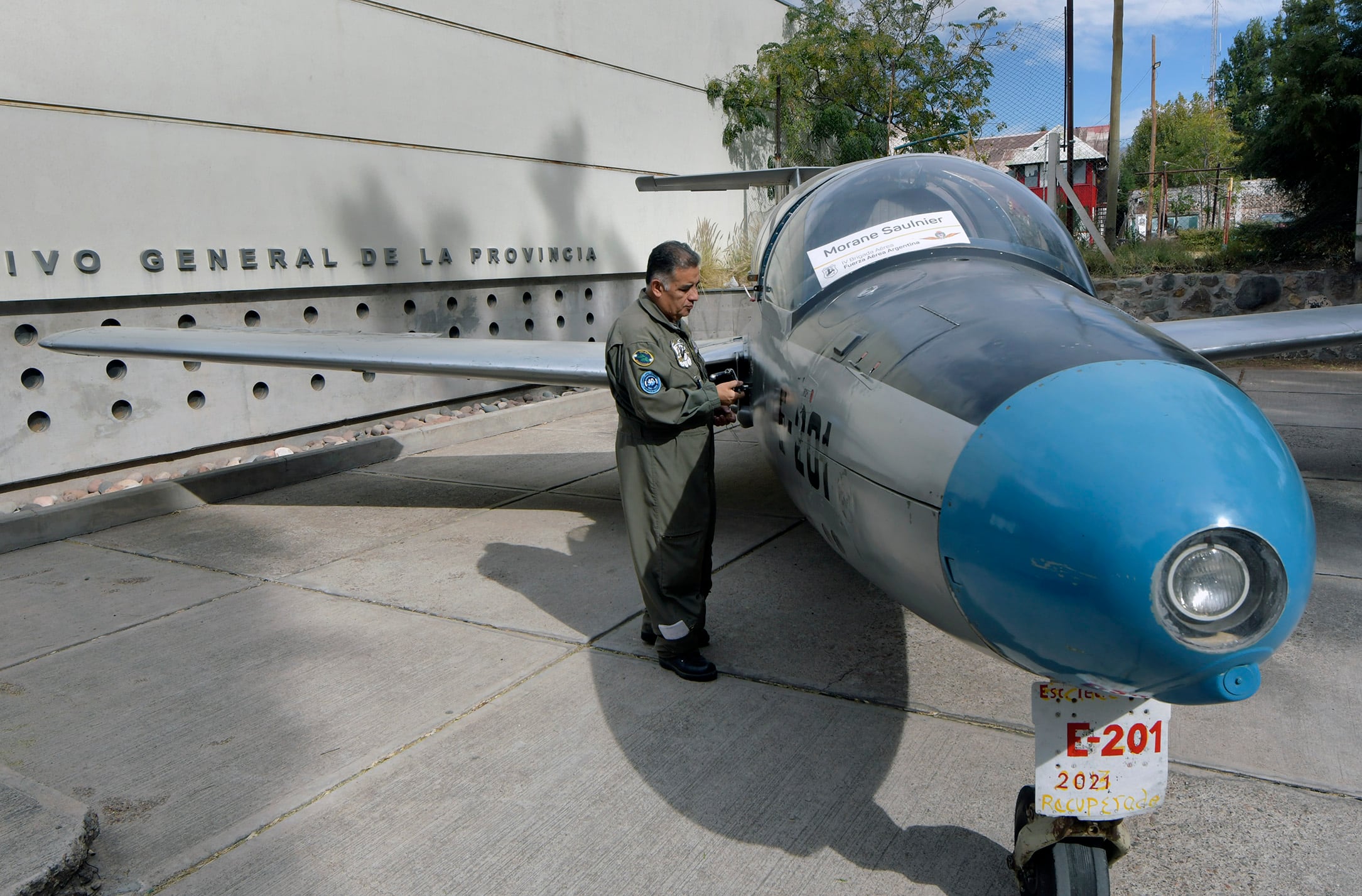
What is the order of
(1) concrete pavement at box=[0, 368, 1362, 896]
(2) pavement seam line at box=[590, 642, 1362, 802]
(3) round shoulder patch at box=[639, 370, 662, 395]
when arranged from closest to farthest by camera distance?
(1) concrete pavement at box=[0, 368, 1362, 896] → (2) pavement seam line at box=[590, 642, 1362, 802] → (3) round shoulder patch at box=[639, 370, 662, 395]

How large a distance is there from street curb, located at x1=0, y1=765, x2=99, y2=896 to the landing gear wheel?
8.25ft

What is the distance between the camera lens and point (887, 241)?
3.51m

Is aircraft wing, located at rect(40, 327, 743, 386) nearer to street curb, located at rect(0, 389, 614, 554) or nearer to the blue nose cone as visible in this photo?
street curb, located at rect(0, 389, 614, 554)

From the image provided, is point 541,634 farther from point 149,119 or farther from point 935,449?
point 149,119

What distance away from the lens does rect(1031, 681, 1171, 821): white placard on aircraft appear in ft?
6.60

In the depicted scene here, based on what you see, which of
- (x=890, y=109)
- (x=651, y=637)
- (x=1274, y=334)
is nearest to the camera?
(x=651, y=637)

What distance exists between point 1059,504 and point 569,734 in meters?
2.10

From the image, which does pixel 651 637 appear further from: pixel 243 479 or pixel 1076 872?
pixel 243 479

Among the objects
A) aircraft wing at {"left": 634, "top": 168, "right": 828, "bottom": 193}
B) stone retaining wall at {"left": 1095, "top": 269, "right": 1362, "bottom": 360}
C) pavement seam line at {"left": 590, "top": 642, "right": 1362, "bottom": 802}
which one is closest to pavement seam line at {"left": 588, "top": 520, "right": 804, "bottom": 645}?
pavement seam line at {"left": 590, "top": 642, "right": 1362, "bottom": 802}

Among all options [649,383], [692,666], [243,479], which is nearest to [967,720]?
[692,666]

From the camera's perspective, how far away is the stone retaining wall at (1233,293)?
11531mm

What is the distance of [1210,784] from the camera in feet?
9.02

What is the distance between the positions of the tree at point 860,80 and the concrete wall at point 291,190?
10.5 feet

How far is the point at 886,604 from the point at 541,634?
1.69 metres
